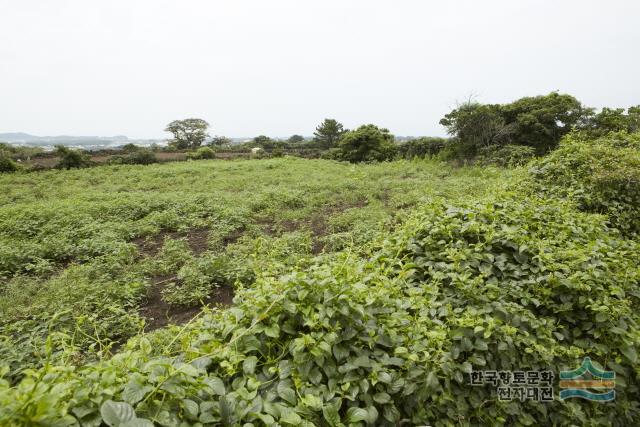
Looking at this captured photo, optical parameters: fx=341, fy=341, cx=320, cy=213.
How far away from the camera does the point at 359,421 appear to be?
4.77 ft

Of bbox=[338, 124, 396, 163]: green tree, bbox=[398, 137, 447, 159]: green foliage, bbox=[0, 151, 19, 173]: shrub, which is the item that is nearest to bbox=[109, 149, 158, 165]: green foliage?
bbox=[0, 151, 19, 173]: shrub

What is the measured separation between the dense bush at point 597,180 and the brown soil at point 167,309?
4.37 metres

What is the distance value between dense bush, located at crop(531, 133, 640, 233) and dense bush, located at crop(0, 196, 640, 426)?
5.32 ft

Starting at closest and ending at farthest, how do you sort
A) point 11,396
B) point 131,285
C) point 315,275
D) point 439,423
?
point 11,396
point 439,423
point 315,275
point 131,285

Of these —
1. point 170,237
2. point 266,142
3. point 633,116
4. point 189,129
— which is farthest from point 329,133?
point 170,237

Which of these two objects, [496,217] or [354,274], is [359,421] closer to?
[354,274]

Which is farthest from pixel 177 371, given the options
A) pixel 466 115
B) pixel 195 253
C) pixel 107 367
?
pixel 466 115

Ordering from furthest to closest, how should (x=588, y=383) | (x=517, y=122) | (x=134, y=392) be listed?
(x=517, y=122) < (x=588, y=383) < (x=134, y=392)

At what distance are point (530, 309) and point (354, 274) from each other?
50.4 inches

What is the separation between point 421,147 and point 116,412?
70.4 feet

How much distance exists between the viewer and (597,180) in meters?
4.30

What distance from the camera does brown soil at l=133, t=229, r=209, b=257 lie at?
5.71m

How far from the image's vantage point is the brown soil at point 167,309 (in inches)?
143

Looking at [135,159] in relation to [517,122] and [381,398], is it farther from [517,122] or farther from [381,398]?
[381,398]
